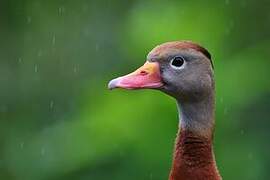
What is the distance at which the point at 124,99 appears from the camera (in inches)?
290

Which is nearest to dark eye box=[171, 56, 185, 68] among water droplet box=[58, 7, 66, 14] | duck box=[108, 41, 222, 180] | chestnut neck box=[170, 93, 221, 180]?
duck box=[108, 41, 222, 180]

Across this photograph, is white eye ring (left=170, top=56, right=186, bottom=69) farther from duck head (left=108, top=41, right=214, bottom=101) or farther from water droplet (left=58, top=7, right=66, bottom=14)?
water droplet (left=58, top=7, right=66, bottom=14)

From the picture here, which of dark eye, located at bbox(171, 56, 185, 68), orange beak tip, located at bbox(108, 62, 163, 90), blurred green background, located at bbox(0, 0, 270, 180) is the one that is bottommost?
blurred green background, located at bbox(0, 0, 270, 180)

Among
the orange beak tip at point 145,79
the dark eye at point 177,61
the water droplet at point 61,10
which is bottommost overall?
the orange beak tip at point 145,79

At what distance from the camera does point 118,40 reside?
8586 mm

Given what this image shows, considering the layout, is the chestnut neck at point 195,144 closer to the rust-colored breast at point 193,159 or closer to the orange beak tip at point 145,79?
the rust-colored breast at point 193,159

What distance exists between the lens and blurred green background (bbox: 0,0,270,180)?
7.29m

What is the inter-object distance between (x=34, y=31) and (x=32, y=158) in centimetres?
183

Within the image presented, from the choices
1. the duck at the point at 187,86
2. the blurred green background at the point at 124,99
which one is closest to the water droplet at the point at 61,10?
the blurred green background at the point at 124,99

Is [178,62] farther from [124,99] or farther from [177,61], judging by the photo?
[124,99]

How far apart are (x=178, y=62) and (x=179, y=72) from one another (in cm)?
4

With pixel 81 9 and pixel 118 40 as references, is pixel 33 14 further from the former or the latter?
pixel 118 40

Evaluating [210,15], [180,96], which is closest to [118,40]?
[210,15]

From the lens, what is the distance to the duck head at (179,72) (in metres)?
5.52
